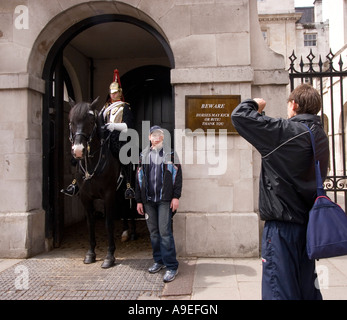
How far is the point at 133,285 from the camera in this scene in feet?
13.1

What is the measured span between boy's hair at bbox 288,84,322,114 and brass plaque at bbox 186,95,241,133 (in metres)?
2.56

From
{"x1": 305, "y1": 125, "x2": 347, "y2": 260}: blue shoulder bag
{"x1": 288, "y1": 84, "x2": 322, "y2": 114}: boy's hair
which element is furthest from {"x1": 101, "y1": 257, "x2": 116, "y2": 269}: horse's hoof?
{"x1": 288, "y1": 84, "x2": 322, "y2": 114}: boy's hair

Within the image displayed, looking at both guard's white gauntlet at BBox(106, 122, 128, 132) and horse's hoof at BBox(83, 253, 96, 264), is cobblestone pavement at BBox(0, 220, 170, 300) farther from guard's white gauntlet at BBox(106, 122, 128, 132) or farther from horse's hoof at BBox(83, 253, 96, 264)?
guard's white gauntlet at BBox(106, 122, 128, 132)

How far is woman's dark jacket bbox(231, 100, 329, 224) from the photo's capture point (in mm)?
2357

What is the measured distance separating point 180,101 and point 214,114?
0.59m

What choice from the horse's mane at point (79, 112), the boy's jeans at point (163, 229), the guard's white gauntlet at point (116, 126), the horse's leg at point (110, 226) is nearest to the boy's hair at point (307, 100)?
the boy's jeans at point (163, 229)

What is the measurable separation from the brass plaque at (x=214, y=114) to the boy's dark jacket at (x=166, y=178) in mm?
956

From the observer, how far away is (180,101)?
5195 millimetres

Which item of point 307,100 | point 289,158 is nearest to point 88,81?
point 307,100

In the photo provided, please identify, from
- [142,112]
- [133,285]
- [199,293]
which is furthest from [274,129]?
[142,112]

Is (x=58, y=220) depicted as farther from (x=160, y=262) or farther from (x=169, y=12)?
(x=169, y=12)

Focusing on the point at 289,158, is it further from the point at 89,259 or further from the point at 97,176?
the point at 89,259

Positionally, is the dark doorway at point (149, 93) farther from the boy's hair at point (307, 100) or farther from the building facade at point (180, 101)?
the boy's hair at point (307, 100)

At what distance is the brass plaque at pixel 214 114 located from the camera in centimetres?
511
